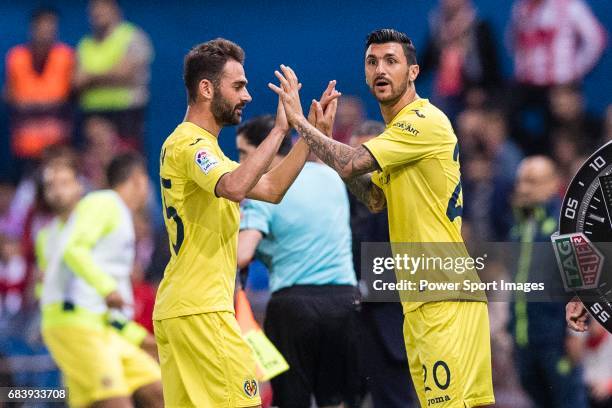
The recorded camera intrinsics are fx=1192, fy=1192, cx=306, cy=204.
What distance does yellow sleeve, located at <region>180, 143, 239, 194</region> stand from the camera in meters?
5.45

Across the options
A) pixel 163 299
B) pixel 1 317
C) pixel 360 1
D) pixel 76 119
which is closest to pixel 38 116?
pixel 76 119

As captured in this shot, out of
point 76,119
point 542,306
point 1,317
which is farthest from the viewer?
point 76,119

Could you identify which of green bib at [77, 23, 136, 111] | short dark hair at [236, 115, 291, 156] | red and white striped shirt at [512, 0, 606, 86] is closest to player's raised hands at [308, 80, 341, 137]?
short dark hair at [236, 115, 291, 156]

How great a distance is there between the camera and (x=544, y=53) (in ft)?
33.4

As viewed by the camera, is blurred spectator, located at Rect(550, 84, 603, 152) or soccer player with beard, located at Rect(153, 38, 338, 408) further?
blurred spectator, located at Rect(550, 84, 603, 152)

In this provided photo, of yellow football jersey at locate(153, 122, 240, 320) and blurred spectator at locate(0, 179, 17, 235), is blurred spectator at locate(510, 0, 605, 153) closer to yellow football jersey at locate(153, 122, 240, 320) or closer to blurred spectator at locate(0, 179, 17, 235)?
blurred spectator at locate(0, 179, 17, 235)

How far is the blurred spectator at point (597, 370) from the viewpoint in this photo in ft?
28.3

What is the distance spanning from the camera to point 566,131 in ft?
33.1

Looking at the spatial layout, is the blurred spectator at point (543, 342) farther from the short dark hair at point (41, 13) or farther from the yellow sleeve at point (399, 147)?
the short dark hair at point (41, 13)

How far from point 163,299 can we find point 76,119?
19.7 feet

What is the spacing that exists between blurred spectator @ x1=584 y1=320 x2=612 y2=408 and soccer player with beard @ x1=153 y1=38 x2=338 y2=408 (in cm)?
368

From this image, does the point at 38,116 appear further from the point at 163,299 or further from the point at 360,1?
the point at 163,299

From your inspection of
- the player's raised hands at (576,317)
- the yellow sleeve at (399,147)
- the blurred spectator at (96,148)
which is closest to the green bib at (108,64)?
the blurred spectator at (96,148)

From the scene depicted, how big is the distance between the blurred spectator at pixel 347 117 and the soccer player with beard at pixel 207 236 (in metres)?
4.42
